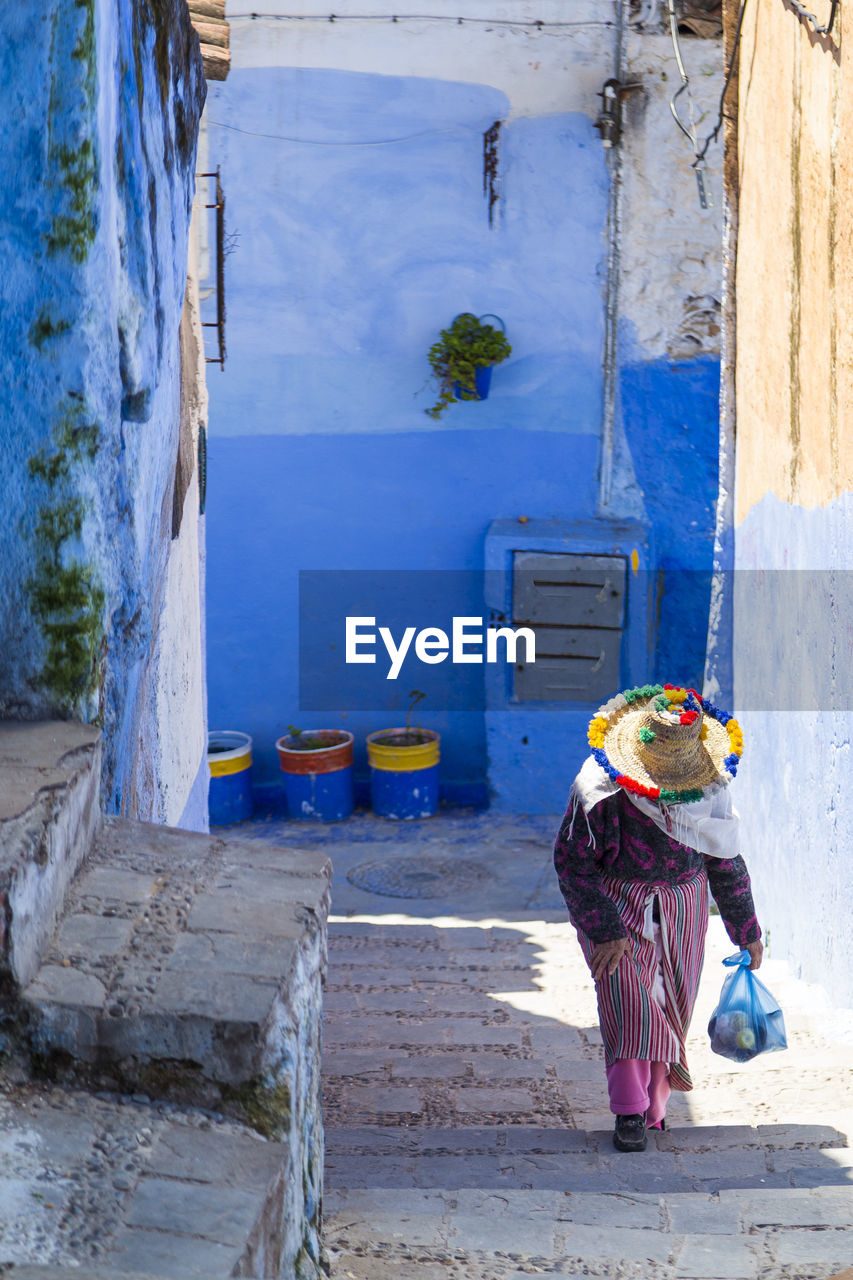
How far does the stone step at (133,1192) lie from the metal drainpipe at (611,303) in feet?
25.0

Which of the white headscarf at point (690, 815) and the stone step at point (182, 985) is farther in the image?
the white headscarf at point (690, 815)

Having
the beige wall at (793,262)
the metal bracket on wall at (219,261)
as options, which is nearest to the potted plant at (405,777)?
the metal bracket on wall at (219,261)

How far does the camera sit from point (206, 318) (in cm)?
902

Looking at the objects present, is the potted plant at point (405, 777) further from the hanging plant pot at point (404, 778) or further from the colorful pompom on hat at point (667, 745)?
the colorful pompom on hat at point (667, 745)

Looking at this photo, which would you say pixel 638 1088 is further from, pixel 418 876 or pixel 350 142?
pixel 350 142

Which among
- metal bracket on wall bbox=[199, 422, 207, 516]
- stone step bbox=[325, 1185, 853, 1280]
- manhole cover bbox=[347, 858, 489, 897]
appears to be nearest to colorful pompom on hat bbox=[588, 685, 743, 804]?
stone step bbox=[325, 1185, 853, 1280]

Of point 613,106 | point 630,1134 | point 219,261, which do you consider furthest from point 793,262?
point 613,106

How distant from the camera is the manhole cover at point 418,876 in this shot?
793 cm

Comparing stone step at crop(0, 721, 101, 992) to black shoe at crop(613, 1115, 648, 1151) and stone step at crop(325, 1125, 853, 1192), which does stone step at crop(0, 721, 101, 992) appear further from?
black shoe at crop(613, 1115, 648, 1151)

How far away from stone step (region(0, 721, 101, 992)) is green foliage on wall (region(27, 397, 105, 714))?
0.10m

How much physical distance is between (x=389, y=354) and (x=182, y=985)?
748 centimetres

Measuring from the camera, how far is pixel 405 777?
29.7 ft

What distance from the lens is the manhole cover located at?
7.93 metres

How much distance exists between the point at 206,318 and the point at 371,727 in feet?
10.4
